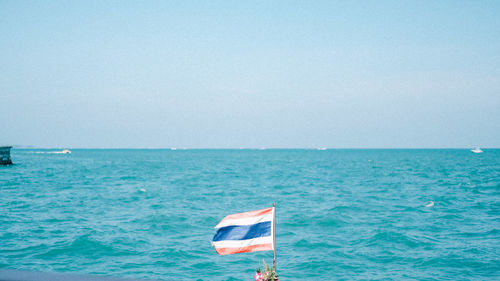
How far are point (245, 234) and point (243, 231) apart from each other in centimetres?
7

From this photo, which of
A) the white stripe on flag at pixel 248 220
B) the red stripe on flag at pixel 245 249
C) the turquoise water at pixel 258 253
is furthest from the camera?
the turquoise water at pixel 258 253

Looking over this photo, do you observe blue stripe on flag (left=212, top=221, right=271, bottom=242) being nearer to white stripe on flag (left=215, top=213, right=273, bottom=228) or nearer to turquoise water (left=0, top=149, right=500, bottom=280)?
white stripe on flag (left=215, top=213, right=273, bottom=228)

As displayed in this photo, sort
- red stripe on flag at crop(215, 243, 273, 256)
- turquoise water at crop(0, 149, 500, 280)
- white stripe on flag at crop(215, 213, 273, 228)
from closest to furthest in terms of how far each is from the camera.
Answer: red stripe on flag at crop(215, 243, 273, 256) → white stripe on flag at crop(215, 213, 273, 228) → turquoise water at crop(0, 149, 500, 280)

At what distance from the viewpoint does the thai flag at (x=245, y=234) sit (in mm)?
7266

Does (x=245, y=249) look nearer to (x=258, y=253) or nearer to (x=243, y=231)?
(x=243, y=231)

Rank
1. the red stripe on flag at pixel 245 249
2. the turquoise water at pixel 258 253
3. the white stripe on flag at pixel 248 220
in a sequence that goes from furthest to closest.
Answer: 1. the turquoise water at pixel 258 253
2. the white stripe on flag at pixel 248 220
3. the red stripe on flag at pixel 245 249

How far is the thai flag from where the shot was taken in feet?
23.8

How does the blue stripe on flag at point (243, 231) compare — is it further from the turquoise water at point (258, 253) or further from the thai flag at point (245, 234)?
the turquoise water at point (258, 253)

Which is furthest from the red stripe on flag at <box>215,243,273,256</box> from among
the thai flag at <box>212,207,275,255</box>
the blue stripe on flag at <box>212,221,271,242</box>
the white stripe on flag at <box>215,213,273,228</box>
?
the white stripe on flag at <box>215,213,273,228</box>

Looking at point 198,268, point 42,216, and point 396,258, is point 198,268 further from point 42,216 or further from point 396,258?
point 42,216

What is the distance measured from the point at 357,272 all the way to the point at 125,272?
10.5 m

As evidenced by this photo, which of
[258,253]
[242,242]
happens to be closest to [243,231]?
[242,242]

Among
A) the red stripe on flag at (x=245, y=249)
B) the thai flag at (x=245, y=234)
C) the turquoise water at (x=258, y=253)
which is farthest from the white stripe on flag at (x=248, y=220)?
the turquoise water at (x=258, y=253)

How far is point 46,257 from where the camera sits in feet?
61.5
